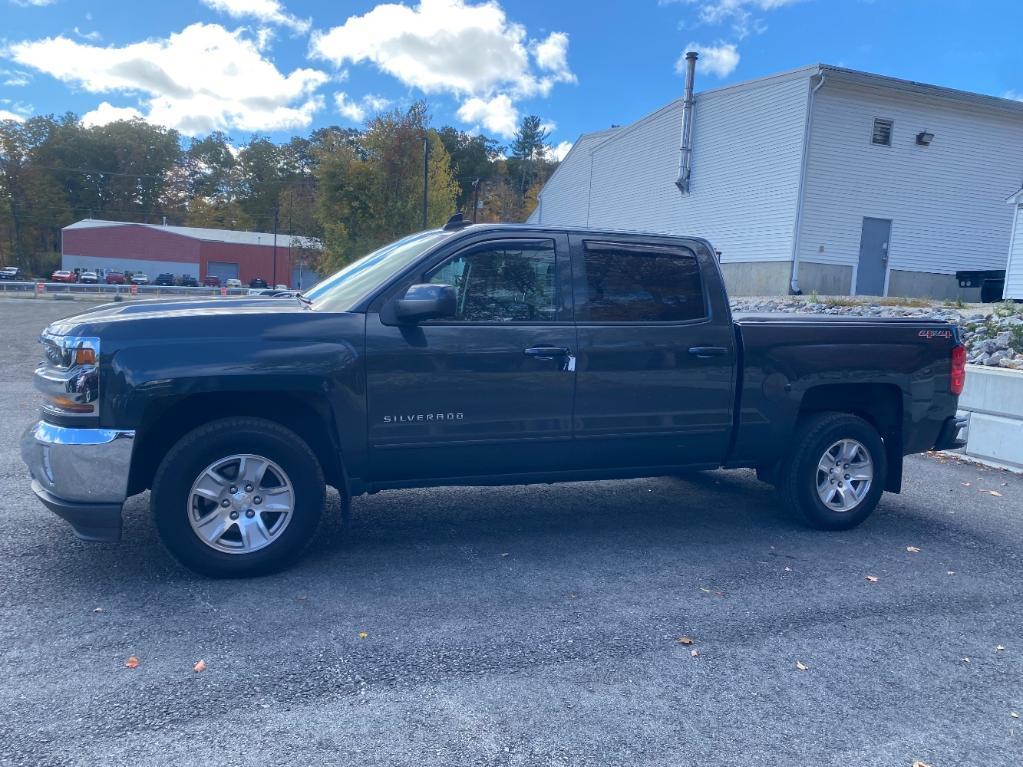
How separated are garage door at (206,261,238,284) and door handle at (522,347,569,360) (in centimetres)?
7566

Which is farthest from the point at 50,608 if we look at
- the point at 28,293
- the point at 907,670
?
the point at 28,293

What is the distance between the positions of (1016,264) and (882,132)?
6295 millimetres

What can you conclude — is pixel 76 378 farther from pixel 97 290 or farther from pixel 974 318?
pixel 97 290

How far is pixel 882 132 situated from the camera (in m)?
24.7

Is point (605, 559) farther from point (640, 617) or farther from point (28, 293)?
point (28, 293)

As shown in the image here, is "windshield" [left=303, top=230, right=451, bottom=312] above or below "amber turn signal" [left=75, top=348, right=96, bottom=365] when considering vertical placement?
above

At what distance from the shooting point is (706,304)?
5391 millimetres

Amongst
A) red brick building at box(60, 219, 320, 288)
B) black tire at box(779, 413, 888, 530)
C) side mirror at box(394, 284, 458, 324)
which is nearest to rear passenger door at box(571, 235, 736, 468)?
black tire at box(779, 413, 888, 530)

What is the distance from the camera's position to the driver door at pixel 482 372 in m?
4.59

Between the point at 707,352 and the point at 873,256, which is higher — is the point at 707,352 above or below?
below

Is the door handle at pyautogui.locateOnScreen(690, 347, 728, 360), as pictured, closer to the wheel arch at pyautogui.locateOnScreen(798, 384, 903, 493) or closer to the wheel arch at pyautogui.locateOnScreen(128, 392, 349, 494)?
the wheel arch at pyautogui.locateOnScreen(798, 384, 903, 493)

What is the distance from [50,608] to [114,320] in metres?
1.47

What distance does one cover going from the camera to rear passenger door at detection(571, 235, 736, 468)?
16.5ft

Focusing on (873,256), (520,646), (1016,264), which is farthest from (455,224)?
(873,256)
